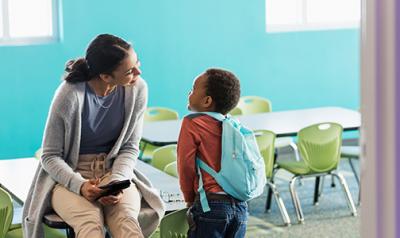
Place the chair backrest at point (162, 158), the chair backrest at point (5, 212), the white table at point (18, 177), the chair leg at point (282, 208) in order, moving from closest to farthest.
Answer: the chair backrest at point (5, 212) → the white table at point (18, 177) → the chair backrest at point (162, 158) → the chair leg at point (282, 208)

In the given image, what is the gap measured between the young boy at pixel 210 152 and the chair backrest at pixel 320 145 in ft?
8.97

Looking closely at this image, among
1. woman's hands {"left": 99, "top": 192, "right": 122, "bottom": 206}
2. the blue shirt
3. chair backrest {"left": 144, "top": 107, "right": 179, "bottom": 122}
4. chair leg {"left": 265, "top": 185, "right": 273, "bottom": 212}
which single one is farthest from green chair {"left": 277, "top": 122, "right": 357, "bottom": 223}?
woman's hands {"left": 99, "top": 192, "right": 122, "bottom": 206}

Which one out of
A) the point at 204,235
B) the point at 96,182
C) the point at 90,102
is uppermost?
the point at 90,102

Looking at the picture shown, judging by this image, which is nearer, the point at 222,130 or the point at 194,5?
the point at 222,130

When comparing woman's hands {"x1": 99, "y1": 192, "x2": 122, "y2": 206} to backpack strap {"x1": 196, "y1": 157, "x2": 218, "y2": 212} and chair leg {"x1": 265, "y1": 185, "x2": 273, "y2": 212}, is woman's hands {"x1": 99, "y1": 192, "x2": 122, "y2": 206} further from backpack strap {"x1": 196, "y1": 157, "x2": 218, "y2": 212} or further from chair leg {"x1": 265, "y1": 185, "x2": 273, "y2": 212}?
chair leg {"x1": 265, "y1": 185, "x2": 273, "y2": 212}

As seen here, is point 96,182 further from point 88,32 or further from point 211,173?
point 88,32

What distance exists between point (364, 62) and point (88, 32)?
724cm

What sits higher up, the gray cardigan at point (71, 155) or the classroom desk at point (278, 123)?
the gray cardigan at point (71, 155)

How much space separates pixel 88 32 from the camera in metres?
7.73

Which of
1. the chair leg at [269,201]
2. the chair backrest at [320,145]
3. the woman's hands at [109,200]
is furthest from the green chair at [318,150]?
the woman's hands at [109,200]

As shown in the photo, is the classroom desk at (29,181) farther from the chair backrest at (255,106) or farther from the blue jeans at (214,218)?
the chair backrest at (255,106)

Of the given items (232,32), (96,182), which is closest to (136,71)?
(96,182)

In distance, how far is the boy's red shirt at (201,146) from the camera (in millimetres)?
3203

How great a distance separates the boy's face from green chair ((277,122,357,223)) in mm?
2729
